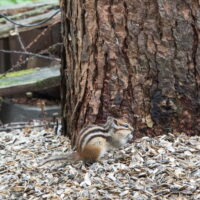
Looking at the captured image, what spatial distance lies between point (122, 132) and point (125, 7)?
2.55 feet

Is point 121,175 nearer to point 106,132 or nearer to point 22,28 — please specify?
point 106,132

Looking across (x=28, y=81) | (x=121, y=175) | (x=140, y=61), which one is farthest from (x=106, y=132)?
(x=28, y=81)

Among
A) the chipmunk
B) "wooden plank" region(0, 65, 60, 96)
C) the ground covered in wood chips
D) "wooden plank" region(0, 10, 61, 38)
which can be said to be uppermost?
"wooden plank" region(0, 10, 61, 38)

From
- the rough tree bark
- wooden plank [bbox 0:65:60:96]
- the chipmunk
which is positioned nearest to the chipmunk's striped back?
the chipmunk

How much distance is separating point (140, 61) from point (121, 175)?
76 centimetres

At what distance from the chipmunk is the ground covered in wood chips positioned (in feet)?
0.16

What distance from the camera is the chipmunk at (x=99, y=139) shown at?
3.70m

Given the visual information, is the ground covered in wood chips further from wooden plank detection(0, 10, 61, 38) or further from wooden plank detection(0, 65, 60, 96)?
wooden plank detection(0, 10, 61, 38)

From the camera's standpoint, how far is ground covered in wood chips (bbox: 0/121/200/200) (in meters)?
3.39

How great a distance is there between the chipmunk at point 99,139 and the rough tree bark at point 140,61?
0.16 meters

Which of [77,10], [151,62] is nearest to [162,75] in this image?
[151,62]

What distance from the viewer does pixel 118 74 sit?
3918 mm

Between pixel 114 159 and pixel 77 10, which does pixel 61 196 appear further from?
pixel 77 10

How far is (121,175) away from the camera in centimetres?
358
